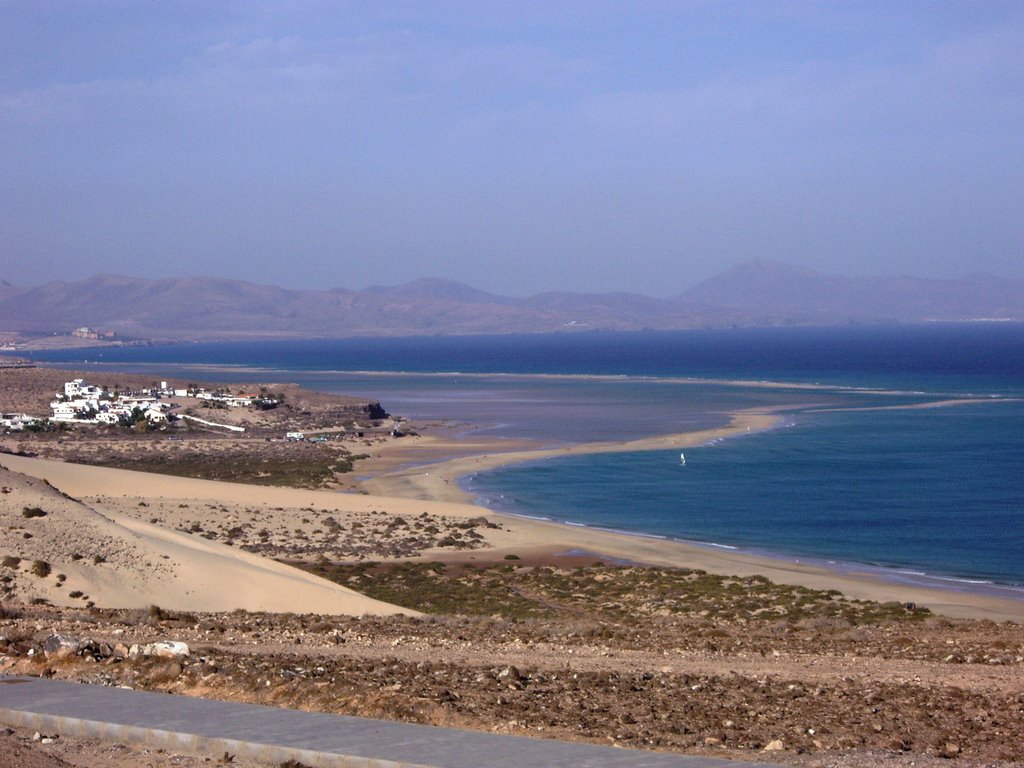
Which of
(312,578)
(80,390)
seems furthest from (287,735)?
(80,390)

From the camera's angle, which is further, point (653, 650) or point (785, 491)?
point (785, 491)

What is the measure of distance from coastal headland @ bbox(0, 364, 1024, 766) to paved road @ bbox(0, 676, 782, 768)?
66cm

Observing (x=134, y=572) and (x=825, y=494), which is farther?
(x=825, y=494)

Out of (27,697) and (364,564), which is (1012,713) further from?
(364,564)

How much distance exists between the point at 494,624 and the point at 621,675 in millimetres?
5702

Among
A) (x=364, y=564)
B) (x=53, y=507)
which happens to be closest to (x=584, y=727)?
(x=53, y=507)

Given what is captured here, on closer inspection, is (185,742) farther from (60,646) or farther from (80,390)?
(80,390)

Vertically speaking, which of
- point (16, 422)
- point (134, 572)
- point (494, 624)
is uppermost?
point (494, 624)

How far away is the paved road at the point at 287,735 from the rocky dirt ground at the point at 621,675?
64 centimetres

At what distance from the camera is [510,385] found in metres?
123

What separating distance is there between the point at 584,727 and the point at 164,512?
31.2m

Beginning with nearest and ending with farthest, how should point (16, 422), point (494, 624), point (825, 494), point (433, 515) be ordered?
point (494, 624)
point (433, 515)
point (825, 494)
point (16, 422)

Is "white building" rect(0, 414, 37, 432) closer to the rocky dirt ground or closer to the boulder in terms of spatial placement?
the rocky dirt ground

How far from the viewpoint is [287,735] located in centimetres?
812
